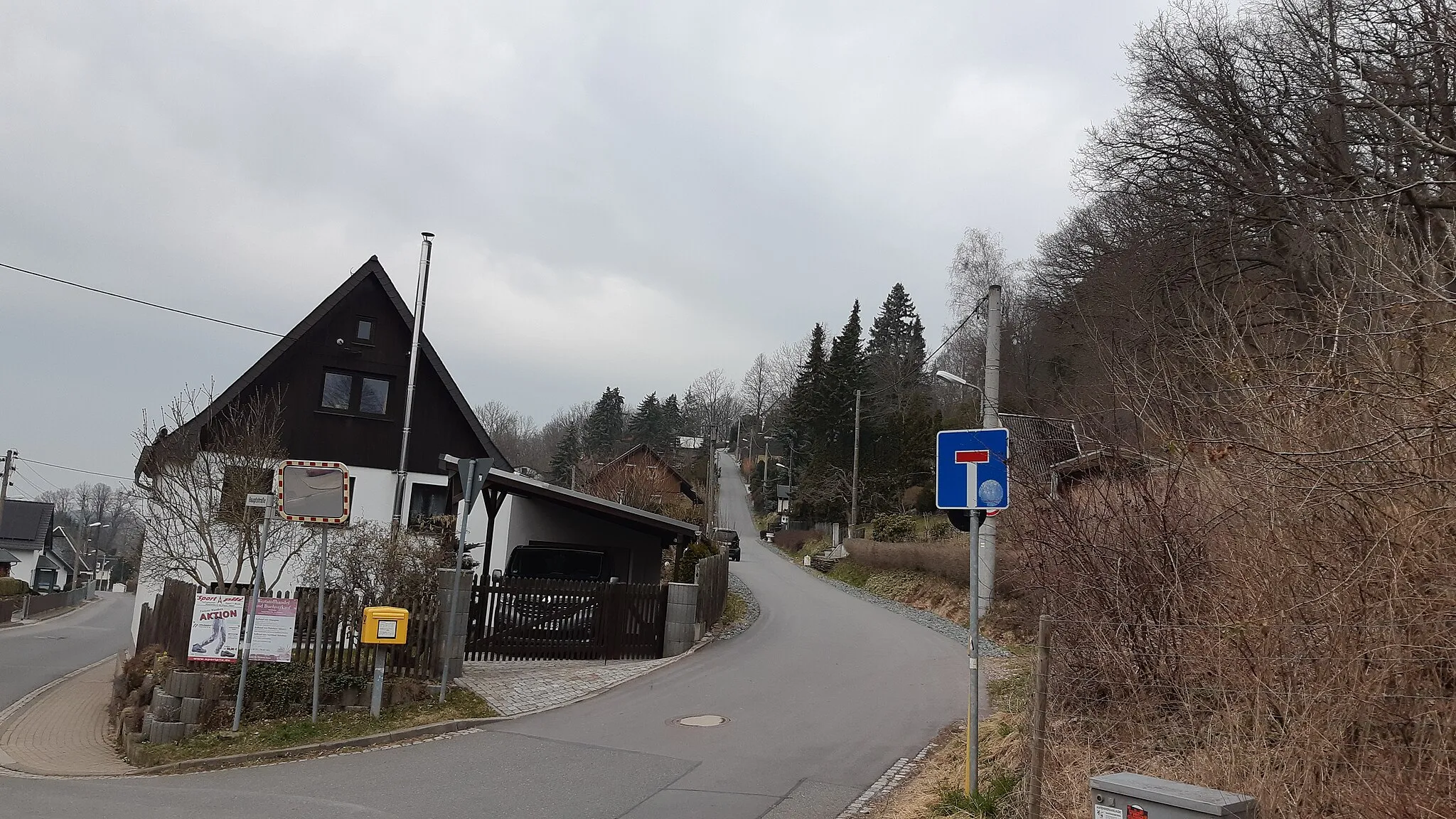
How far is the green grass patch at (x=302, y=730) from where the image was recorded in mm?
10422

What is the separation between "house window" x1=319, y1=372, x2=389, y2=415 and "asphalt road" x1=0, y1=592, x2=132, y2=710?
8.74 m

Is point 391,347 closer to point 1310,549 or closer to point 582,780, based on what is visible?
point 582,780

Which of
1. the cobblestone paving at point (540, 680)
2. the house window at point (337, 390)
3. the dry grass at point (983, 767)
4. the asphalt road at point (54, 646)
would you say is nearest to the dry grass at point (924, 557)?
the cobblestone paving at point (540, 680)

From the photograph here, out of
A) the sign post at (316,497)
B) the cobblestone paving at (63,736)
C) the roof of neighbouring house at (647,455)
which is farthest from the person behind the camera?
the roof of neighbouring house at (647,455)

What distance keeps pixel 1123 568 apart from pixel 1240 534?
0.95 m

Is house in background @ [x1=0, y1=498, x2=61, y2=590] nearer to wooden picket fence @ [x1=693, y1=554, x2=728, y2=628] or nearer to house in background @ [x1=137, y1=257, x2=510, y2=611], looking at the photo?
house in background @ [x1=137, y1=257, x2=510, y2=611]

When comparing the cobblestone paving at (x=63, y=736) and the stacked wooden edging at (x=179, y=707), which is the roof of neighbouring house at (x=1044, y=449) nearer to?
the stacked wooden edging at (x=179, y=707)

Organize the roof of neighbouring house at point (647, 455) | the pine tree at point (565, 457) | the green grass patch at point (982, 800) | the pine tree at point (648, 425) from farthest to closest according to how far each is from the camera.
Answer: the pine tree at point (648, 425) < the pine tree at point (565, 457) < the roof of neighbouring house at point (647, 455) < the green grass patch at point (982, 800)

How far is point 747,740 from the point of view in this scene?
1027 cm

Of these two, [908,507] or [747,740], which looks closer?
[747,740]

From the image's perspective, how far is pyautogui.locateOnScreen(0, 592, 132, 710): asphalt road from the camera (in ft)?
76.9

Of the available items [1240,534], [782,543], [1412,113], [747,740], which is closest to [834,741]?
[747,740]

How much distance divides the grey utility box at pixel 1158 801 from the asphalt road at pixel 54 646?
2161 cm

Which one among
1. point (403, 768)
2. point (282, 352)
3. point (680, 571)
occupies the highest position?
point (282, 352)
